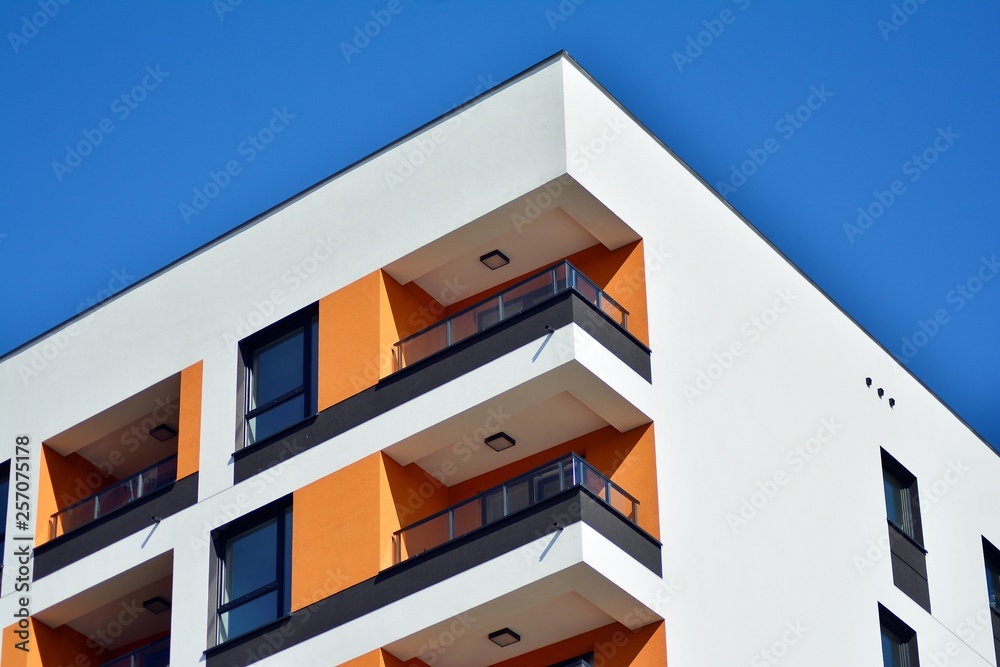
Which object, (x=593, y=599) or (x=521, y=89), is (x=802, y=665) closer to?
(x=593, y=599)

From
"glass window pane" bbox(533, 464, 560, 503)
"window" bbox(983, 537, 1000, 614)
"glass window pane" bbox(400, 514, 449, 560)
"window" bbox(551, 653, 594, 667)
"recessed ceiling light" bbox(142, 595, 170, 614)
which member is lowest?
"window" bbox(551, 653, 594, 667)

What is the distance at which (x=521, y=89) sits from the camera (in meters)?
30.7

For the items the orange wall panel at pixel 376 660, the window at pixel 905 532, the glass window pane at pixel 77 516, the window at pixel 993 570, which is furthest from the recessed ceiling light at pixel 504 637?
the window at pixel 993 570

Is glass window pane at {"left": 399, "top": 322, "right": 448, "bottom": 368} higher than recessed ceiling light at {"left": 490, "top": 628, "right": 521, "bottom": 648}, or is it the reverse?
glass window pane at {"left": 399, "top": 322, "right": 448, "bottom": 368}

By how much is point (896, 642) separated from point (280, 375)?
11736mm

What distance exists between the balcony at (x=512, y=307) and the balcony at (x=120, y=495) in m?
5.58

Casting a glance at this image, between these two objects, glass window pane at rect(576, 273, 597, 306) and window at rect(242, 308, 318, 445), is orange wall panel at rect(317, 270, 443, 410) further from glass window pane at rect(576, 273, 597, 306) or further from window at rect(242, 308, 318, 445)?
glass window pane at rect(576, 273, 597, 306)

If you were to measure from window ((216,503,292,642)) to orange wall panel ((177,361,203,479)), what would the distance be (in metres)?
1.70

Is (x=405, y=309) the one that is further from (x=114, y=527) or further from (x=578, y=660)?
(x=578, y=660)

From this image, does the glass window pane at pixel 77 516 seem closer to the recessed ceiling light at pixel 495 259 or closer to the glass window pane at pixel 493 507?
the recessed ceiling light at pixel 495 259

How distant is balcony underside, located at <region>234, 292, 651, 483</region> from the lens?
93.9 ft

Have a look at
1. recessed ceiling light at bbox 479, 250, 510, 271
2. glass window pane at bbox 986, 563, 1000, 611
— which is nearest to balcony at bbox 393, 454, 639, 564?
recessed ceiling light at bbox 479, 250, 510, 271

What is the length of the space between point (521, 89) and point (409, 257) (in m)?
3.40

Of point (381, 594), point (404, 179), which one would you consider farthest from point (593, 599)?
point (404, 179)
